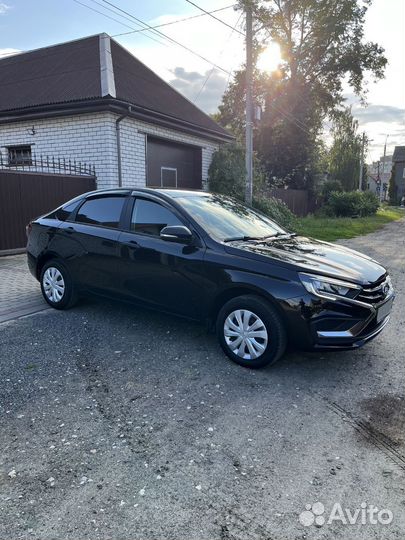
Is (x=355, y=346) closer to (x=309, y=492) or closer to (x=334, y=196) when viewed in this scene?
(x=309, y=492)

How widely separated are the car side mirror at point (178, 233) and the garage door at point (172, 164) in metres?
8.97

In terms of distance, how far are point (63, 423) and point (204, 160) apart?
13.3 metres

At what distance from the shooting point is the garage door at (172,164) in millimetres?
13125

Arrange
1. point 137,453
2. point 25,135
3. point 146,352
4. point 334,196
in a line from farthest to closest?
point 334,196 < point 25,135 < point 146,352 < point 137,453

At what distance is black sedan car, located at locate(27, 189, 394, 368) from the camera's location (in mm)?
3643

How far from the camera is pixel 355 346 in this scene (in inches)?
145

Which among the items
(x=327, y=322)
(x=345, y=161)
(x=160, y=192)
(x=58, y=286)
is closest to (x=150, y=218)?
(x=160, y=192)

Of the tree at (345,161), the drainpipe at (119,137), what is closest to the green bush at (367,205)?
the tree at (345,161)

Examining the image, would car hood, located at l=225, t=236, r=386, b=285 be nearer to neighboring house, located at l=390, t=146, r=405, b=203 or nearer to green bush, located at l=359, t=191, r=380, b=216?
green bush, located at l=359, t=191, r=380, b=216

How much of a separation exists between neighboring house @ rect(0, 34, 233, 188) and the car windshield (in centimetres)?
680

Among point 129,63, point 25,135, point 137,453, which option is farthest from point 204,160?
point 137,453

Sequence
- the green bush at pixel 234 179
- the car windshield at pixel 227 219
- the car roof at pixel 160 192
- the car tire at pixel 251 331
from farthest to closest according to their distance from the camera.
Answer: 1. the green bush at pixel 234 179
2. the car roof at pixel 160 192
3. the car windshield at pixel 227 219
4. the car tire at pixel 251 331

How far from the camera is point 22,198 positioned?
930 centimetres

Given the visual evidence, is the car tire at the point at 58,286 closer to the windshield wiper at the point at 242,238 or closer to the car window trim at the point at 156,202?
the car window trim at the point at 156,202
